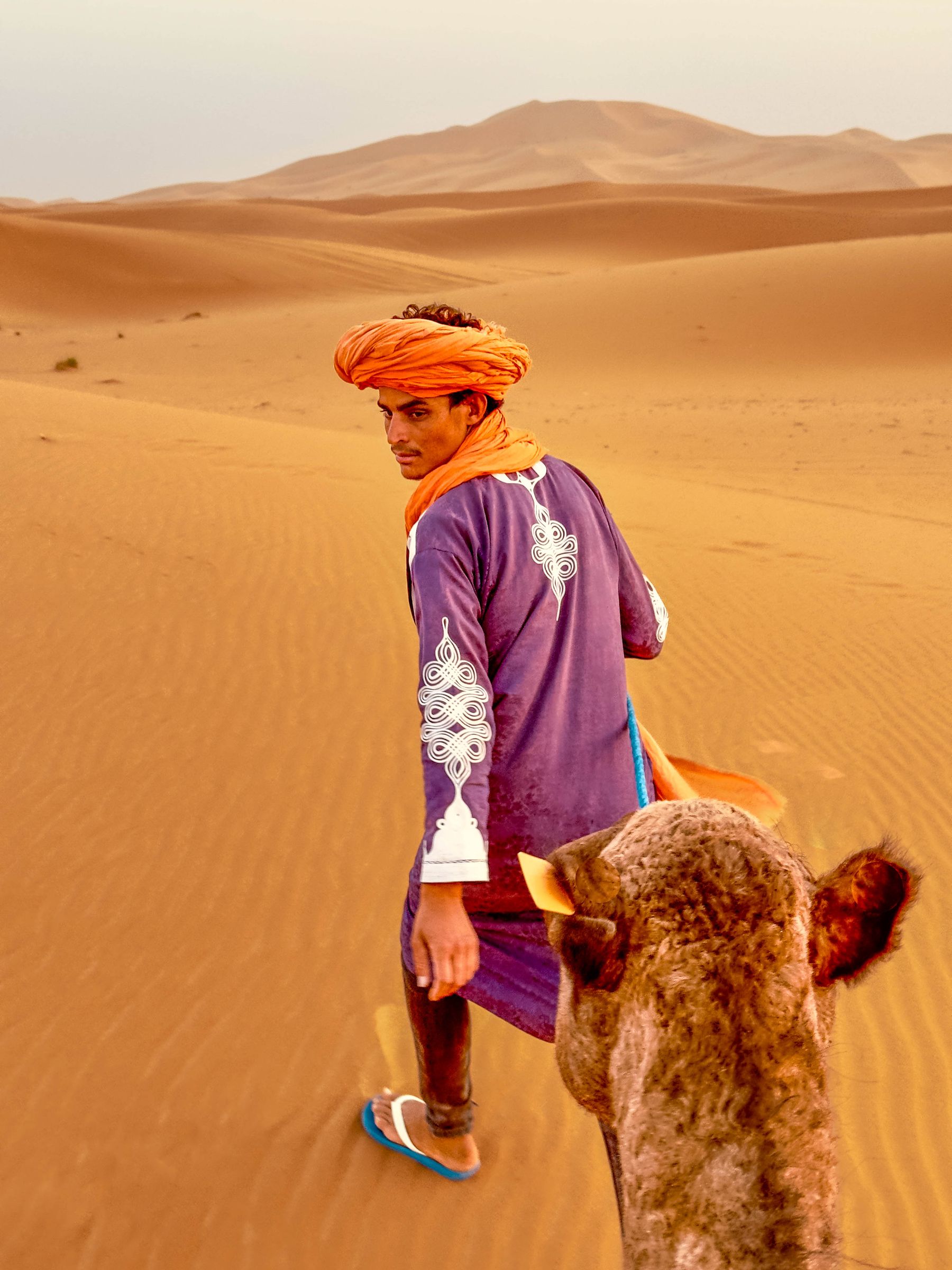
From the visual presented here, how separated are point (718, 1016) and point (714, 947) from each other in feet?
0.23

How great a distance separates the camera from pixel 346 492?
9.02 metres

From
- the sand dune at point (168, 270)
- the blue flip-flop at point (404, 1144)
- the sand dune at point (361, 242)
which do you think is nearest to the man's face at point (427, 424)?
the blue flip-flop at point (404, 1144)

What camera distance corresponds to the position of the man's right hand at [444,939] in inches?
75.4

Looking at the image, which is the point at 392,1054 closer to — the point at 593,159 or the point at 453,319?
the point at 453,319

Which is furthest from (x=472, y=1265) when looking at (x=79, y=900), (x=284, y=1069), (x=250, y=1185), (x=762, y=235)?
(x=762, y=235)

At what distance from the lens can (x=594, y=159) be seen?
147 metres

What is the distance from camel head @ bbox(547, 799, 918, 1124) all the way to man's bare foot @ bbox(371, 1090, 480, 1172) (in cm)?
182

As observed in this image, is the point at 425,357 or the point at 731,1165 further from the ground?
the point at 425,357

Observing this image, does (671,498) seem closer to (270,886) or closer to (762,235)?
(270,886)

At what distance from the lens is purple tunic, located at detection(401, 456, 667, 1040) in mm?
2037

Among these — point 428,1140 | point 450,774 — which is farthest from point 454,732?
point 428,1140

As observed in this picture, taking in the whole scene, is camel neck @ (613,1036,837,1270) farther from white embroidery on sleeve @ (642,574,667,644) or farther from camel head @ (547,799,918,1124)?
white embroidery on sleeve @ (642,574,667,644)

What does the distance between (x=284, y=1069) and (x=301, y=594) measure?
3736 mm

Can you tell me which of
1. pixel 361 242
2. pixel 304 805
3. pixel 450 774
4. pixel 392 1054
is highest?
pixel 361 242
